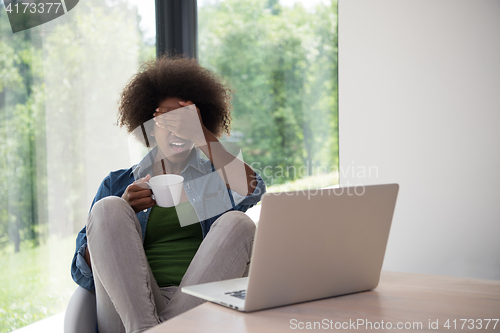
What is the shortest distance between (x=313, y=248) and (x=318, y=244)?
0.04ft

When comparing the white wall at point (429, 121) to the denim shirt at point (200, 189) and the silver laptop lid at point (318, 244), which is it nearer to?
the denim shirt at point (200, 189)

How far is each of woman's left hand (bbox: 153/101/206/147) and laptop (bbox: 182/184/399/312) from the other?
30.9 inches

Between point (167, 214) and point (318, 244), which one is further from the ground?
point (318, 244)

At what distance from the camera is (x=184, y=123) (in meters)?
1.51

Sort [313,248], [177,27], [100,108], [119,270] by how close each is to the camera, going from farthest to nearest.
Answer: [177,27], [100,108], [119,270], [313,248]

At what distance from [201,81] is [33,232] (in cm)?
88

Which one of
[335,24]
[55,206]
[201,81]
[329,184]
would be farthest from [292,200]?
[335,24]

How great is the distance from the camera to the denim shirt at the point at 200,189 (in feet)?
4.82

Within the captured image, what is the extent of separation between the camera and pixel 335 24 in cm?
235

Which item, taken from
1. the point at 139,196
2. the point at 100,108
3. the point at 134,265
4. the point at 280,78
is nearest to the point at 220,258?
the point at 134,265

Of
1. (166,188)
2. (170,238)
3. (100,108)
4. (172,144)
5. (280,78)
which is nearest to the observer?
(166,188)

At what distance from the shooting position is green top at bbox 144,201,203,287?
1.35m

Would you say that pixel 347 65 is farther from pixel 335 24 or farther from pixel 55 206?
pixel 55 206

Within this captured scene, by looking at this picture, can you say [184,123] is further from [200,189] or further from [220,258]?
[220,258]
